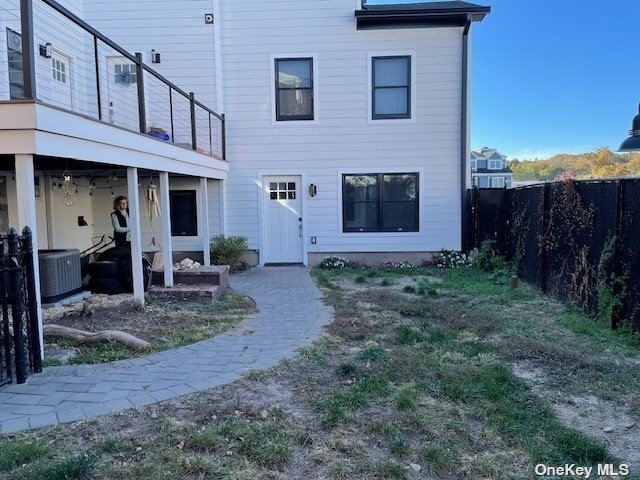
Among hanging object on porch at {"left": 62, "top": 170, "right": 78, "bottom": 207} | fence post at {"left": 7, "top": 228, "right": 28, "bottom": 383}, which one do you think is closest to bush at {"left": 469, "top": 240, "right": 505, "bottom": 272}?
fence post at {"left": 7, "top": 228, "right": 28, "bottom": 383}

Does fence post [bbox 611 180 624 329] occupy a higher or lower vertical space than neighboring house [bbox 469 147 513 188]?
lower

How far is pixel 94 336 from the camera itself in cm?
508

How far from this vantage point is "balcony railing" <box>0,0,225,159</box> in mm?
8328

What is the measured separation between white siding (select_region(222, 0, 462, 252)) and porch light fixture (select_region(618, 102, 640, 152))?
6813mm

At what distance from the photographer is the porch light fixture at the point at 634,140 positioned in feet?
14.9

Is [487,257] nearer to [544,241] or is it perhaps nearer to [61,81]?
[544,241]

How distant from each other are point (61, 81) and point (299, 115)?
205 inches

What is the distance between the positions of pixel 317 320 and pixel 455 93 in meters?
7.43

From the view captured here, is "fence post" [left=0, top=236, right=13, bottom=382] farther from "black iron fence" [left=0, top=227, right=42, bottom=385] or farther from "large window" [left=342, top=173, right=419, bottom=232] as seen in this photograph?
"large window" [left=342, top=173, right=419, bottom=232]

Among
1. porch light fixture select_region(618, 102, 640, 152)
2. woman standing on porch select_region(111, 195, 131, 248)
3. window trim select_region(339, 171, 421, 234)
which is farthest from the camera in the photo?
window trim select_region(339, 171, 421, 234)

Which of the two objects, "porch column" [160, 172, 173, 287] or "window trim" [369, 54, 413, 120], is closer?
"porch column" [160, 172, 173, 287]

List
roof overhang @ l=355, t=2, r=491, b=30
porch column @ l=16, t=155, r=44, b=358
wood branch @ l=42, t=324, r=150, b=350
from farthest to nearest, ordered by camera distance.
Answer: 1. roof overhang @ l=355, t=2, r=491, b=30
2. wood branch @ l=42, t=324, r=150, b=350
3. porch column @ l=16, t=155, r=44, b=358

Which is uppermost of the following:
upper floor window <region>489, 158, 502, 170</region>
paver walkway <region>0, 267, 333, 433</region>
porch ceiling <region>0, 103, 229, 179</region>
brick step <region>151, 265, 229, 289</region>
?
upper floor window <region>489, 158, 502, 170</region>

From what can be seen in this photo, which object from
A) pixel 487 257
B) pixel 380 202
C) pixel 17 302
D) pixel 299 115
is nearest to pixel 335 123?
pixel 299 115
